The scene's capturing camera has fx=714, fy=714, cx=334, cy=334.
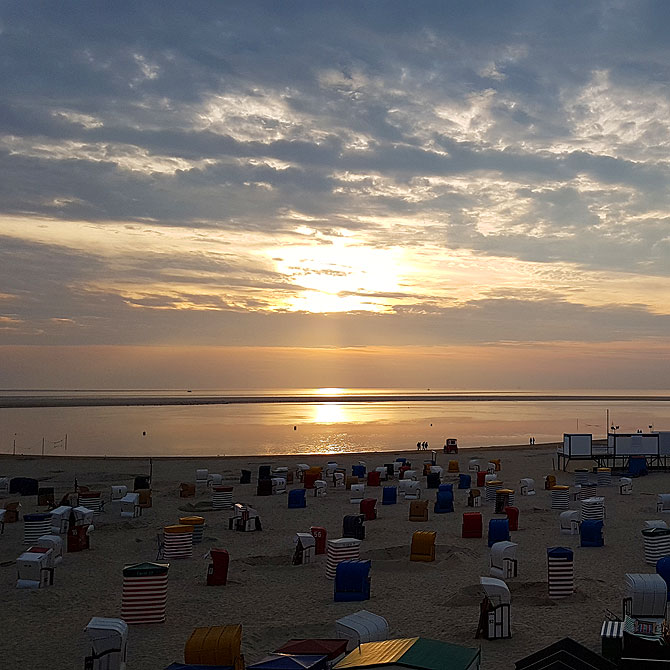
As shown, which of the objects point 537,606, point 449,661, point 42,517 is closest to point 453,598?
point 537,606

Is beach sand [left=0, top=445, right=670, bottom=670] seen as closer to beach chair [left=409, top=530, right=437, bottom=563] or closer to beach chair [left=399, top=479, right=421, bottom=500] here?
beach chair [left=409, top=530, right=437, bottom=563]

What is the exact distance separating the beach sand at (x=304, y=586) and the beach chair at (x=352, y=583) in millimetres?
220

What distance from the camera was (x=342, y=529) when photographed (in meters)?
24.8

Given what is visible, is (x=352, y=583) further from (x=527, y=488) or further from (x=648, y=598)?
(x=527, y=488)

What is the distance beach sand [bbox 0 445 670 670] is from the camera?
1335 centimetres

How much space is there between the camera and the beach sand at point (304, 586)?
43.8ft

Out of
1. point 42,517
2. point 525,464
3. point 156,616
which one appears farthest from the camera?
point 525,464

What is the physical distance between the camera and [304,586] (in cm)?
1745

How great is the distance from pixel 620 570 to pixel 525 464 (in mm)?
27133

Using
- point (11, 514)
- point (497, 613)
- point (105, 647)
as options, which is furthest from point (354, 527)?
point (11, 514)

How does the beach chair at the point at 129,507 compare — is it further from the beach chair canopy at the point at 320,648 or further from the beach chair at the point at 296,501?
the beach chair canopy at the point at 320,648

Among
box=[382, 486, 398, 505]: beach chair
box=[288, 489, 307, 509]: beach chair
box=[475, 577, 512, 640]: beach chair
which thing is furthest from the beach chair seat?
box=[475, 577, 512, 640]: beach chair

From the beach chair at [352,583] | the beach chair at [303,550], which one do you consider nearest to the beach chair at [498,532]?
the beach chair at [303,550]

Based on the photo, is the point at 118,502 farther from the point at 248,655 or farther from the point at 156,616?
the point at 248,655
